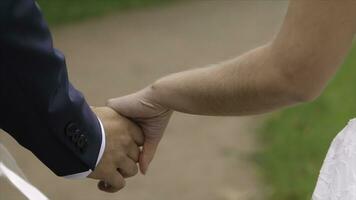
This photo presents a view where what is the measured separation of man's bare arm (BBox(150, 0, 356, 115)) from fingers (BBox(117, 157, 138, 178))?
41cm

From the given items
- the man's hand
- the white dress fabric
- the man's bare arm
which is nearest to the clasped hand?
the man's hand

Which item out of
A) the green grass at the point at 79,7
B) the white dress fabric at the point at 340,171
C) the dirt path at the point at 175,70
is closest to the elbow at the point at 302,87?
the white dress fabric at the point at 340,171

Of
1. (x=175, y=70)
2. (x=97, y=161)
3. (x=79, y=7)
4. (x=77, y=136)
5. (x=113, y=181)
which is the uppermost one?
(x=77, y=136)

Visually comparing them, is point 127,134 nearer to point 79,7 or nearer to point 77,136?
point 77,136

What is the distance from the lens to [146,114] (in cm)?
226

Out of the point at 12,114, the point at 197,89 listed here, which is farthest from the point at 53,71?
the point at 197,89

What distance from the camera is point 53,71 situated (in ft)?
6.09

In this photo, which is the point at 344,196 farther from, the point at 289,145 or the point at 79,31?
the point at 79,31

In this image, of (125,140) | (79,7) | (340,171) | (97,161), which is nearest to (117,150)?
(125,140)

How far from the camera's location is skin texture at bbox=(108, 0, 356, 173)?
5.23ft

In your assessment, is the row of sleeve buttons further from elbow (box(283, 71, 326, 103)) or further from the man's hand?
elbow (box(283, 71, 326, 103))

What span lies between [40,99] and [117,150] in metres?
0.48

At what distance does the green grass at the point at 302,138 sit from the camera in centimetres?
399

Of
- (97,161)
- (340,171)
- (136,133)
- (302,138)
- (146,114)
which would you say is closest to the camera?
(340,171)
